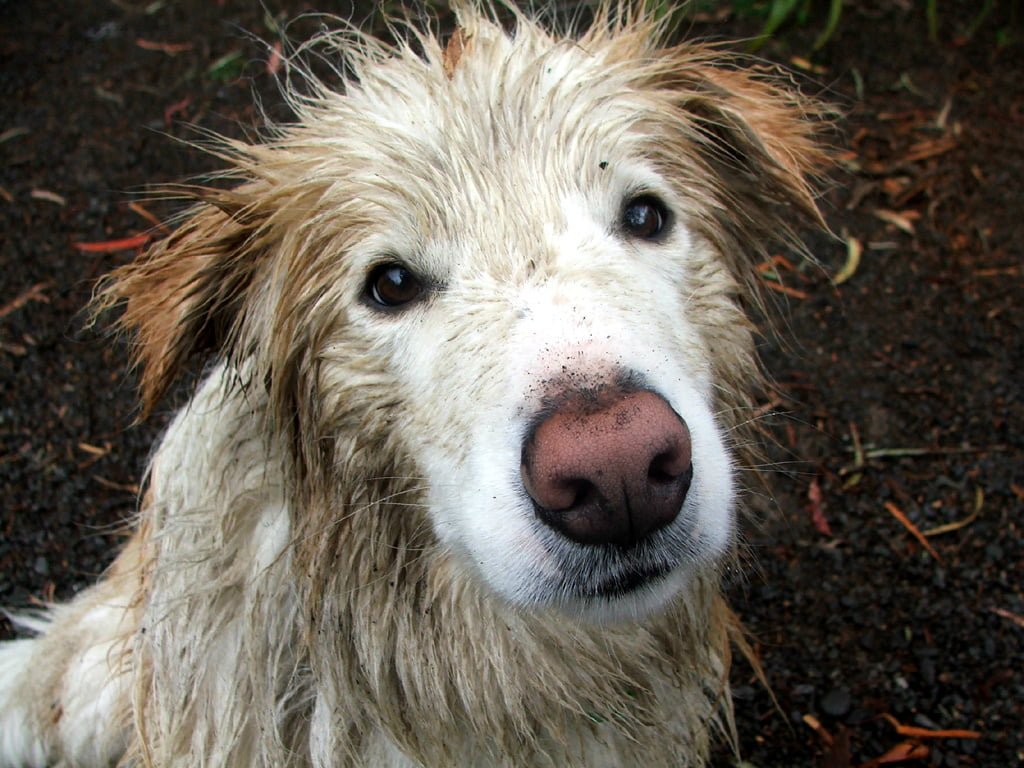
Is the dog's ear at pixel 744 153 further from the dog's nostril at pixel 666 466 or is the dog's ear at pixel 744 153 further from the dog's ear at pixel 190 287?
the dog's ear at pixel 190 287

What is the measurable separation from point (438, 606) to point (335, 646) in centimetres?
30

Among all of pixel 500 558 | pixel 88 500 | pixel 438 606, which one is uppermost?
pixel 500 558

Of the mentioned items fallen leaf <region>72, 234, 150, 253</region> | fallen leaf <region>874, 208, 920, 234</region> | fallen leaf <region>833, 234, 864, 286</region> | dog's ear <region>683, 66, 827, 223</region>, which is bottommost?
fallen leaf <region>72, 234, 150, 253</region>

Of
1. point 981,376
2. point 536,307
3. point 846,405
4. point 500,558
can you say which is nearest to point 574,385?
point 536,307

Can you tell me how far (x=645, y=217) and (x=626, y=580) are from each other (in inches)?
34.8

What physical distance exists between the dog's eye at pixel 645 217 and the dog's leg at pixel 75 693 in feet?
5.87

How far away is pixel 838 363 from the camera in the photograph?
4598mm

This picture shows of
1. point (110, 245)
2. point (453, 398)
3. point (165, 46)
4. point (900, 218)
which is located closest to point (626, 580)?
point (453, 398)

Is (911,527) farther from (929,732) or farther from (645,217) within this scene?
(645,217)

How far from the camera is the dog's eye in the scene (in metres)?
2.39

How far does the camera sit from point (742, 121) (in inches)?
106

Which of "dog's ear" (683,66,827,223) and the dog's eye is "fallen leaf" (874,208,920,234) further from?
the dog's eye

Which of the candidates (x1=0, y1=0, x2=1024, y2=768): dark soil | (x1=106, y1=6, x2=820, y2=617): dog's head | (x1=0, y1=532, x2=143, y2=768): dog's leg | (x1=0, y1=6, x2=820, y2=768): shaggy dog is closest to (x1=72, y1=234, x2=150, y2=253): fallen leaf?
(x1=0, y1=0, x2=1024, y2=768): dark soil

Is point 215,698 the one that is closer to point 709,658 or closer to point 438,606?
point 438,606
